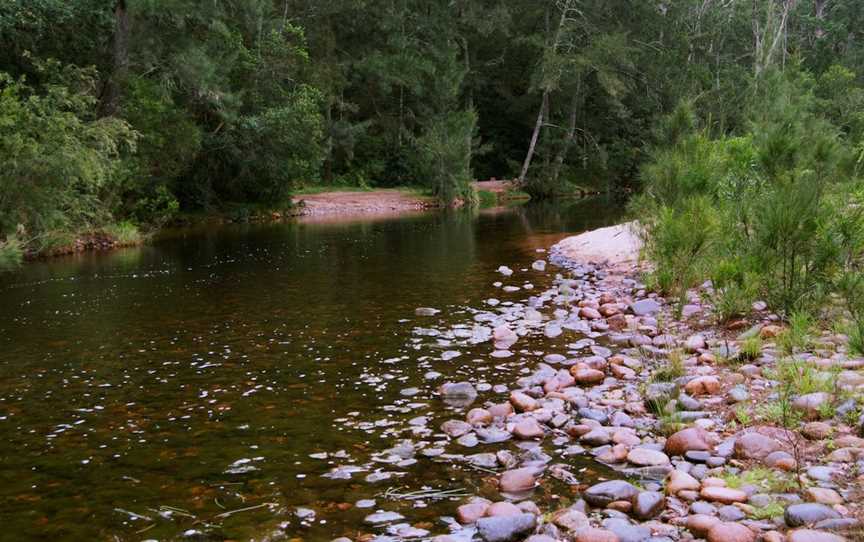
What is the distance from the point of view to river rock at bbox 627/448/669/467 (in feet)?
15.1

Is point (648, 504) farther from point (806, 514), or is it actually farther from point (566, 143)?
point (566, 143)

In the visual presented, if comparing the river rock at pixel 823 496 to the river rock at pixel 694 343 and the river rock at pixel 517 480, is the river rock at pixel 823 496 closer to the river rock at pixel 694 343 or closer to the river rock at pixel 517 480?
the river rock at pixel 517 480

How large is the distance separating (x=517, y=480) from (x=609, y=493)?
23.2 inches

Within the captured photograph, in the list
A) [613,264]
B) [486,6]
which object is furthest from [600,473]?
[486,6]

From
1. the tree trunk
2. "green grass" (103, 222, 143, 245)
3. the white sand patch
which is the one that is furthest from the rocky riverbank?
the tree trunk

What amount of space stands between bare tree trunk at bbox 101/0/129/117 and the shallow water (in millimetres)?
9889

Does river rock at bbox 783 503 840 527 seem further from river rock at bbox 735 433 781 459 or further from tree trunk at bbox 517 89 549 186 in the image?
tree trunk at bbox 517 89 549 186

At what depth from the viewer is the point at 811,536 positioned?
336 cm

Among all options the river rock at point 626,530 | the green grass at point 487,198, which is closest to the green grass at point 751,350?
the river rock at point 626,530

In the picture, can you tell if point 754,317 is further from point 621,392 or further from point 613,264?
point 613,264

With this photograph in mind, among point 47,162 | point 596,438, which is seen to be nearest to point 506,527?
point 596,438

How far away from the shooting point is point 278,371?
7.25 m

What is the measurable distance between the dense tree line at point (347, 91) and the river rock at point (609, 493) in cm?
1451

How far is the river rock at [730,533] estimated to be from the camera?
3506 mm
